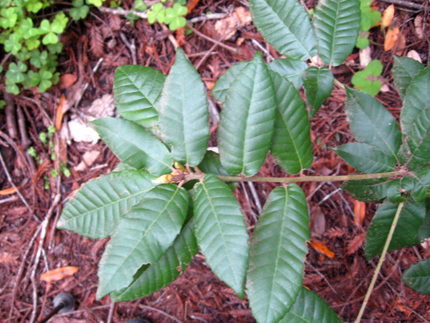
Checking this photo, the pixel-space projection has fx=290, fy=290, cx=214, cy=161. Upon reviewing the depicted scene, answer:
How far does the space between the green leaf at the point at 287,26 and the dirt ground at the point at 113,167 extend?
102cm

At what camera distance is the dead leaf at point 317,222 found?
7.29ft

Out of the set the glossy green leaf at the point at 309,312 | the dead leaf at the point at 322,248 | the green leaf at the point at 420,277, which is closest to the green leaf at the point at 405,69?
the green leaf at the point at 420,277

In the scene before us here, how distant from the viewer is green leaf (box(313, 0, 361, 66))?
1276mm

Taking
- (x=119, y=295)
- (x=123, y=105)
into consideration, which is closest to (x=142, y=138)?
(x=123, y=105)

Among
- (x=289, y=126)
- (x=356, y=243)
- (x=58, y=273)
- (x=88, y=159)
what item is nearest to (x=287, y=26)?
(x=289, y=126)

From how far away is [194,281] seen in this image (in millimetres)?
2395

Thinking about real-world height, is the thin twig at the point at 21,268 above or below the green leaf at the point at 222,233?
below

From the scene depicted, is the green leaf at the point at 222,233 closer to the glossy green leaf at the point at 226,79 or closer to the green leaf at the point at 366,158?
the glossy green leaf at the point at 226,79

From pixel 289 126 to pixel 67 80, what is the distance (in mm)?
2526

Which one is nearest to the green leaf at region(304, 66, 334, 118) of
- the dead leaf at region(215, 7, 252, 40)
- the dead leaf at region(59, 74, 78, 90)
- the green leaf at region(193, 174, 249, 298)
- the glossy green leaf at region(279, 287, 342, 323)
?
the green leaf at region(193, 174, 249, 298)

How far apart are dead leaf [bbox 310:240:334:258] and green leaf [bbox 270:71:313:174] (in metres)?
1.28

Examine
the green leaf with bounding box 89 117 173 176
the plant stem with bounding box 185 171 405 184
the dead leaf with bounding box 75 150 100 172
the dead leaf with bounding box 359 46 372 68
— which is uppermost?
the dead leaf with bounding box 359 46 372 68

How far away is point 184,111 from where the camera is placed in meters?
1.06

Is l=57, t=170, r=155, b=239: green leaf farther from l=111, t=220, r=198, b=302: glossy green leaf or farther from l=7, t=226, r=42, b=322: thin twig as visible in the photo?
l=7, t=226, r=42, b=322: thin twig
